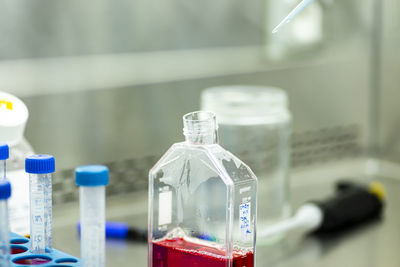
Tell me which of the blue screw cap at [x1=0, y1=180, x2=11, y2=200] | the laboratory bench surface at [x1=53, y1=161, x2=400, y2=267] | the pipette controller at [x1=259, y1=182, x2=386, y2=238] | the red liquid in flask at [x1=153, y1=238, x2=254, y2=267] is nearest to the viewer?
the blue screw cap at [x1=0, y1=180, x2=11, y2=200]

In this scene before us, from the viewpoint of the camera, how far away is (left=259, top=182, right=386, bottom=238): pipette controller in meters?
1.43

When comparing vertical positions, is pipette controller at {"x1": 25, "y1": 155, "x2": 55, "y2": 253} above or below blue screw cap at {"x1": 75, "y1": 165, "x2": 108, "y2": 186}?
below

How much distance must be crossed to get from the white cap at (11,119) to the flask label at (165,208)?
237 millimetres

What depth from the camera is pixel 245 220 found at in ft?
2.83

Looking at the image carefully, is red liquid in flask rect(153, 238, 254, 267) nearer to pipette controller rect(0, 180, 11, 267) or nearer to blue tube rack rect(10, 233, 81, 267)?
blue tube rack rect(10, 233, 81, 267)

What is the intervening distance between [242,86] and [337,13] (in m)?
0.41

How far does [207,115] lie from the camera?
88cm

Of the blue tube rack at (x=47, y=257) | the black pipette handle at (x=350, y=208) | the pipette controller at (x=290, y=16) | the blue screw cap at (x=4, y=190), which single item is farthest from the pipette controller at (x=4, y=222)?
the black pipette handle at (x=350, y=208)

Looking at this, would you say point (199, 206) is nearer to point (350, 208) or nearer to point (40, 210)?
point (40, 210)

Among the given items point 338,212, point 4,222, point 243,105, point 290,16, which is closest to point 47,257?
point 4,222

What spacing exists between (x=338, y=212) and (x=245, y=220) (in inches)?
26.4

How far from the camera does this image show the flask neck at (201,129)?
2.81 ft

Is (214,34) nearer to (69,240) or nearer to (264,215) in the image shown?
(264,215)

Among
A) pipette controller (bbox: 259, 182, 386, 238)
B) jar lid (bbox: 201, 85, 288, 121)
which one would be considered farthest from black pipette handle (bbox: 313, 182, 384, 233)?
jar lid (bbox: 201, 85, 288, 121)
